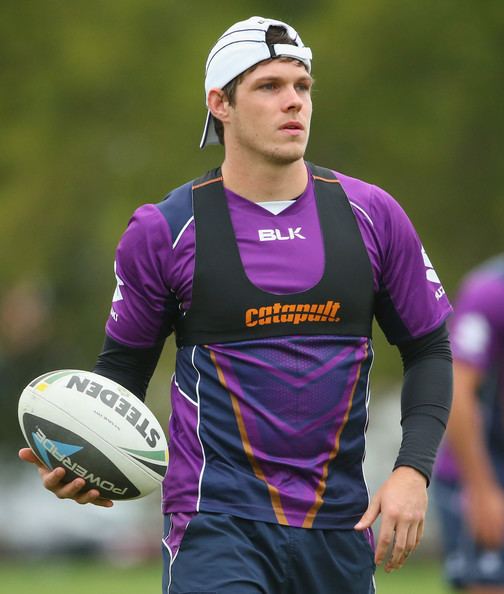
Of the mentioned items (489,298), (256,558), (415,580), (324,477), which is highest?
(489,298)

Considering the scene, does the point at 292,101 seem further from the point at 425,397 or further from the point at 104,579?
the point at 104,579

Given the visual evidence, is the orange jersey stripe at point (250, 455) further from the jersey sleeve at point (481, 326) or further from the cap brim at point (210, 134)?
the jersey sleeve at point (481, 326)

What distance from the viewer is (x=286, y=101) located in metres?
5.24

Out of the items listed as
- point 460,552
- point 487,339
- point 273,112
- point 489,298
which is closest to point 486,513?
point 460,552

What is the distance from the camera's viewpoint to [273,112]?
17.3 feet

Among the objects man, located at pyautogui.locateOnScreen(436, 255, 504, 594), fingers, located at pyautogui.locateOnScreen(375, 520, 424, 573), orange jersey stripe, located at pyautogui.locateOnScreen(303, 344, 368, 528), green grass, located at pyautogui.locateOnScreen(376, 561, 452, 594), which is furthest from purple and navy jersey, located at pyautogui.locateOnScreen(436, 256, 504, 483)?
green grass, located at pyautogui.locateOnScreen(376, 561, 452, 594)

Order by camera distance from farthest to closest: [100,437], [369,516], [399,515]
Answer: [100,437] → [369,516] → [399,515]

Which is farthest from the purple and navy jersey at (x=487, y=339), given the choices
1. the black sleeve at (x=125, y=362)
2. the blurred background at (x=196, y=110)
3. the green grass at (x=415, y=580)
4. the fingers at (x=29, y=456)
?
the blurred background at (x=196, y=110)

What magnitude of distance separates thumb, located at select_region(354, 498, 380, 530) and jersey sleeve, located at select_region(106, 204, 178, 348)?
1016 millimetres

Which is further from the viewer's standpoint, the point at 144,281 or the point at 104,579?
the point at 104,579

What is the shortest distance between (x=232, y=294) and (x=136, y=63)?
10.4 metres

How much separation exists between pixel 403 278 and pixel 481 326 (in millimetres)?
2144

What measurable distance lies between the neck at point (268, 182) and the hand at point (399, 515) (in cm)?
113

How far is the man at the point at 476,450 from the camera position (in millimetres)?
7281
